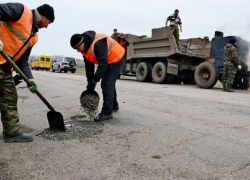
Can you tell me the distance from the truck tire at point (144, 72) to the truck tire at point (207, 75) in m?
2.98

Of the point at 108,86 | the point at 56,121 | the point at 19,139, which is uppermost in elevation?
the point at 108,86

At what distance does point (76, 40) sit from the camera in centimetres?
361

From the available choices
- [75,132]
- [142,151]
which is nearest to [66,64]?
[75,132]

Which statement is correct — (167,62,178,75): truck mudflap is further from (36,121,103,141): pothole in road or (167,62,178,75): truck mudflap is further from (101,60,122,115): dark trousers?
(36,121,103,141): pothole in road

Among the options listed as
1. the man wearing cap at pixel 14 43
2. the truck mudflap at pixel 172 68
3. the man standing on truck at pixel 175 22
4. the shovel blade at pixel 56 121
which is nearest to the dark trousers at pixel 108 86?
the shovel blade at pixel 56 121

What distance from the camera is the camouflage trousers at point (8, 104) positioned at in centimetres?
293

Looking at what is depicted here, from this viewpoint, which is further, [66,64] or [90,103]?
[66,64]

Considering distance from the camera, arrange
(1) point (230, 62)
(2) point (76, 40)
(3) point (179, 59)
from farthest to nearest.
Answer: (3) point (179, 59), (1) point (230, 62), (2) point (76, 40)

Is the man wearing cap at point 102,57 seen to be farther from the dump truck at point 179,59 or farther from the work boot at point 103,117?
the dump truck at point 179,59

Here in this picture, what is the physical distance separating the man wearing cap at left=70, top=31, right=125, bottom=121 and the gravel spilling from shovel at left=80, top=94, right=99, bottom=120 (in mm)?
135

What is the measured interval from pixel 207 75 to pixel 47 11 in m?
8.04

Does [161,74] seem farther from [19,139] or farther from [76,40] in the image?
[19,139]

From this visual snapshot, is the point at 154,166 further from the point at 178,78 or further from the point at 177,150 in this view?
the point at 178,78

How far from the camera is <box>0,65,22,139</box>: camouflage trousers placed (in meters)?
2.93
